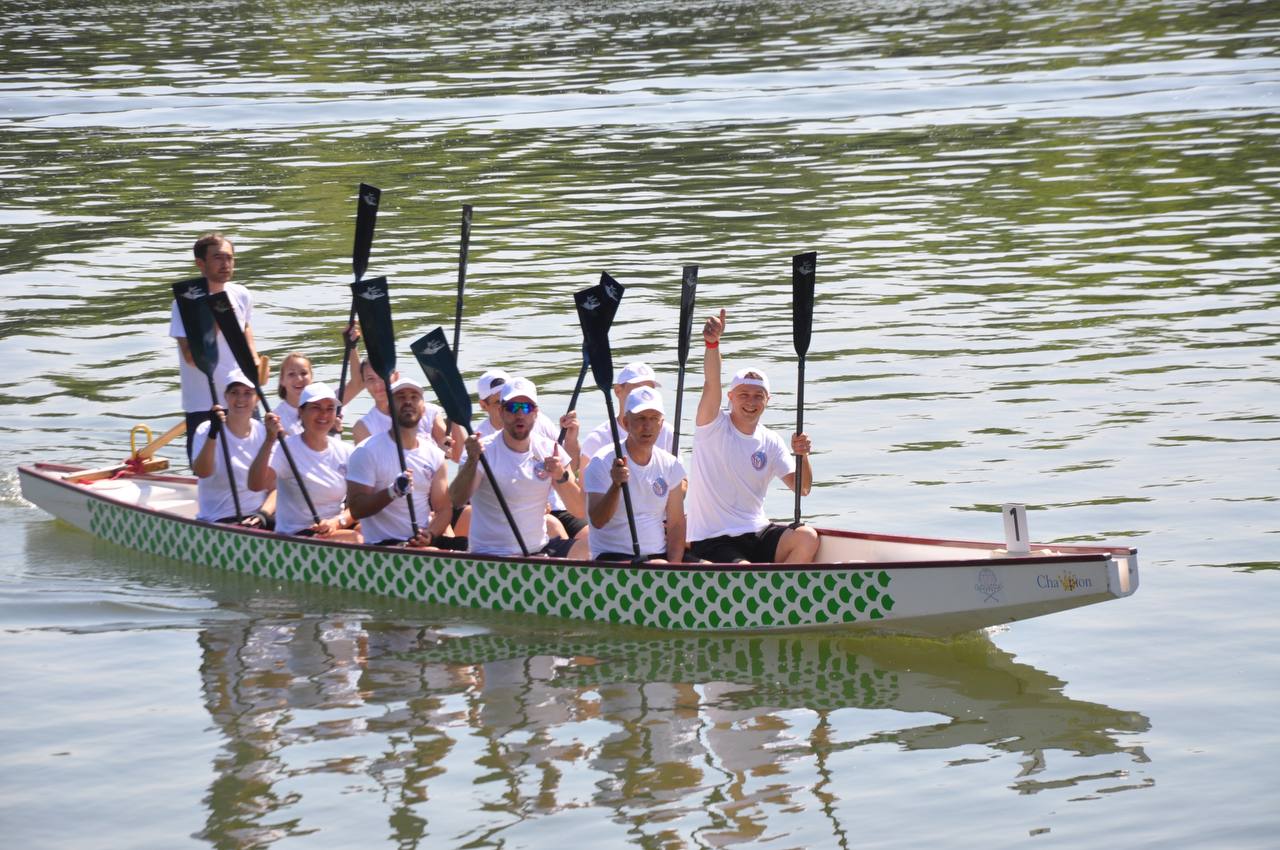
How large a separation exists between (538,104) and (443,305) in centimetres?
1437

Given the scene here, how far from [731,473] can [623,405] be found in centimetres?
80

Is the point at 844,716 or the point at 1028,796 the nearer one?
the point at 1028,796

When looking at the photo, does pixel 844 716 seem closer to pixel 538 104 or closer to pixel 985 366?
pixel 985 366

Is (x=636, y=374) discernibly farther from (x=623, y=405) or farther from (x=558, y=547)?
(x=558, y=547)

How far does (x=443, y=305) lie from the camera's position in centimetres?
2034

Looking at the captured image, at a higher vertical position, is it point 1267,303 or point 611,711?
point 1267,303

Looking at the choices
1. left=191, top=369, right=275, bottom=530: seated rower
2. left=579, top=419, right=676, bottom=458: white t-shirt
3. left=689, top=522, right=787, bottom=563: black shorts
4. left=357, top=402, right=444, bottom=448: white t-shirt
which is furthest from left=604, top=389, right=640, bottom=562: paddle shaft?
left=191, top=369, right=275, bottom=530: seated rower

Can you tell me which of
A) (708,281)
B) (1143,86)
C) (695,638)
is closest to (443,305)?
(708,281)

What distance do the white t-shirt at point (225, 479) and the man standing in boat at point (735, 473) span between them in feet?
10.5

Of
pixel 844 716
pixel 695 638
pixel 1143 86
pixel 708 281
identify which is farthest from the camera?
pixel 1143 86

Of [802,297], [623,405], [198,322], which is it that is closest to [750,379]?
[802,297]

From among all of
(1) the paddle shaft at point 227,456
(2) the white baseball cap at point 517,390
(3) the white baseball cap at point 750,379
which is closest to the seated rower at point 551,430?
(2) the white baseball cap at point 517,390

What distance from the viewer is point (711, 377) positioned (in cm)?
1148

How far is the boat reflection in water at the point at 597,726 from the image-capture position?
9.05m
